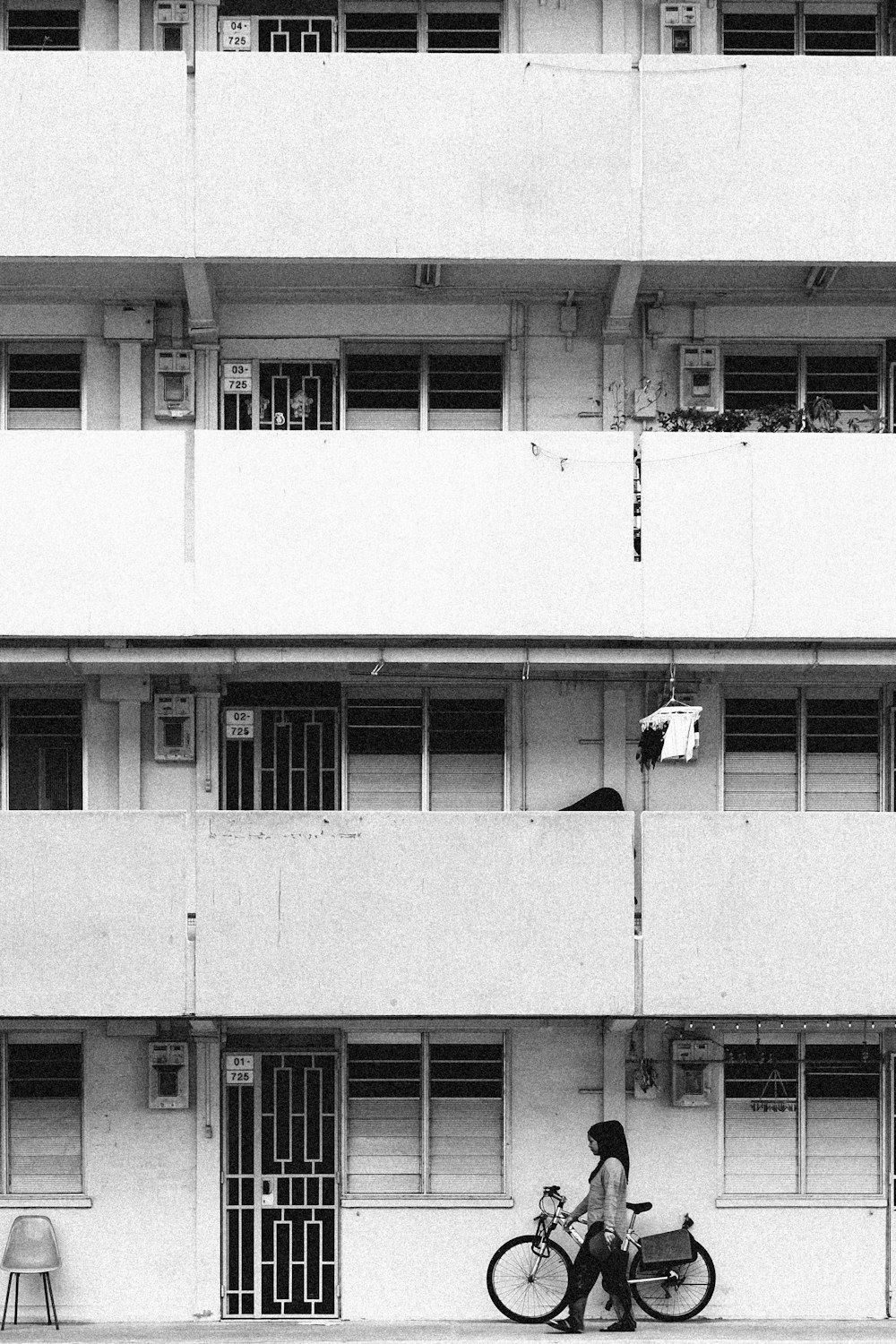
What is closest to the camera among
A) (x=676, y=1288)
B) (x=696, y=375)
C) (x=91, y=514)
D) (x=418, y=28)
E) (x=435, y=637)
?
(x=91, y=514)

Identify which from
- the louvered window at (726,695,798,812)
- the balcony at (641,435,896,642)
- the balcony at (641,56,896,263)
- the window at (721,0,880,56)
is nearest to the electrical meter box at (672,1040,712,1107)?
the louvered window at (726,695,798,812)

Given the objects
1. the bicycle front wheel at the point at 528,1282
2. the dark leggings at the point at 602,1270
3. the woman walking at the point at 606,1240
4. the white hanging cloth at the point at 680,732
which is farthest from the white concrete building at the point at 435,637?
the dark leggings at the point at 602,1270

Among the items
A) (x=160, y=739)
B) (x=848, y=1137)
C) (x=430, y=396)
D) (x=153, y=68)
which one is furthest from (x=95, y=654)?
(x=848, y=1137)

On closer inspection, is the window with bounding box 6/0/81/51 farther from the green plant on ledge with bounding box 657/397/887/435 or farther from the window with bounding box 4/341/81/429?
the green plant on ledge with bounding box 657/397/887/435

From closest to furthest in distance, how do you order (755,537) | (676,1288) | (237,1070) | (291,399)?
(755,537) → (676,1288) → (237,1070) → (291,399)

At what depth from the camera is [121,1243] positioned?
1306 cm

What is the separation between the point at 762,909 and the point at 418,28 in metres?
8.40

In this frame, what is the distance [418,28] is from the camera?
13664 mm

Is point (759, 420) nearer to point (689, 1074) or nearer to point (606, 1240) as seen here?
point (689, 1074)

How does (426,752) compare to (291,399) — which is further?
(291,399)

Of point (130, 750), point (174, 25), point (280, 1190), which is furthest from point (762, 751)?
point (174, 25)

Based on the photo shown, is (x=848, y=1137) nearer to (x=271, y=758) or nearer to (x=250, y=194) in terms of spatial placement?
(x=271, y=758)

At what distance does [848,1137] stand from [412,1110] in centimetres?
388

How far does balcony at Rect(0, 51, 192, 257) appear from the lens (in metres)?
12.3
